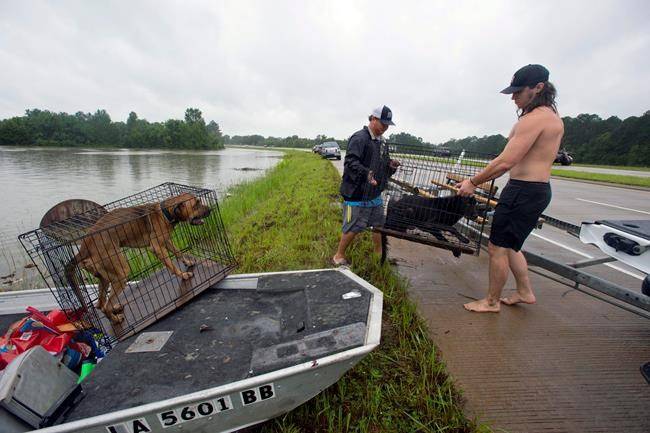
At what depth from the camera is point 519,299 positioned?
9.84 feet

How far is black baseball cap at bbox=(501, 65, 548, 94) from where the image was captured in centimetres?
234

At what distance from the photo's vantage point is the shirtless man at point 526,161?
2344mm

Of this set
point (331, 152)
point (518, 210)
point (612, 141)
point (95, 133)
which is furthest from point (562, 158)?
point (95, 133)

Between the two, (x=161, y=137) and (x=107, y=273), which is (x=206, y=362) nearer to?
(x=107, y=273)

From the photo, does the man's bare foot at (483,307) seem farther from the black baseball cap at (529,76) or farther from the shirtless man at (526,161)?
the black baseball cap at (529,76)

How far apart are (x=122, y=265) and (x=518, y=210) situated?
3.53 m

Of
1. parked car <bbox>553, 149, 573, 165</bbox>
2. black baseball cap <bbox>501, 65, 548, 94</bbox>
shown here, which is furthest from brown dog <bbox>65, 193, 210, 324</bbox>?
parked car <bbox>553, 149, 573, 165</bbox>

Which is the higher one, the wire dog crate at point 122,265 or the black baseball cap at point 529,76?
the black baseball cap at point 529,76

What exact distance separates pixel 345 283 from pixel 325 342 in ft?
2.67

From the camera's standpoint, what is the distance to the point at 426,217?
3189 mm

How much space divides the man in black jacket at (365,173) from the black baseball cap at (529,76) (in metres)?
1.17

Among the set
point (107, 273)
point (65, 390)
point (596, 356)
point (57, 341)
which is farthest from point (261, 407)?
point (596, 356)

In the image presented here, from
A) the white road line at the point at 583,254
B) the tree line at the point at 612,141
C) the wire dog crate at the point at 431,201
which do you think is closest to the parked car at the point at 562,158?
the wire dog crate at the point at 431,201

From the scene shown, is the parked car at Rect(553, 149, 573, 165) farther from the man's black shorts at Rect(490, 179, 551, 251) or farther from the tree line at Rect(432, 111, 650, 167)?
the tree line at Rect(432, 111, 650, 167)
